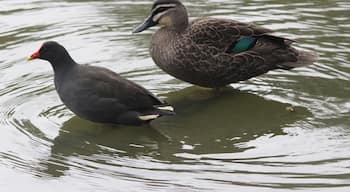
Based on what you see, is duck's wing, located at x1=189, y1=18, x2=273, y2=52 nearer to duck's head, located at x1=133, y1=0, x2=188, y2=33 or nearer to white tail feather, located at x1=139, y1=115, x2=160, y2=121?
duck's head, located at x1=133, y1=0, x2=188, y2=33

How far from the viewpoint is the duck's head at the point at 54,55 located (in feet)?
28.2

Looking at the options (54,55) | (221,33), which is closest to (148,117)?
(54,55)

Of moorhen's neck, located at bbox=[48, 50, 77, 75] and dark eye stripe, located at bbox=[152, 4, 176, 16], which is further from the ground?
dark eye stripe, located at bbox=[152, 4, 176, 16]

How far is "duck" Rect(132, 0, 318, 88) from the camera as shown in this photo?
9.28 metres

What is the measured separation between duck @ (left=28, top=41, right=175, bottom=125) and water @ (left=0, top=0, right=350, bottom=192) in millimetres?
177

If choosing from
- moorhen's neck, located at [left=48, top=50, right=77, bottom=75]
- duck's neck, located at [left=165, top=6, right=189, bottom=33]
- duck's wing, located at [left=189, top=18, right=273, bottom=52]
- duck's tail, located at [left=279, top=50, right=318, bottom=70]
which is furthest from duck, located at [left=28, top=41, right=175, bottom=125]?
duck's tail, located at [left=279, top=50, right=318, bottom=70]

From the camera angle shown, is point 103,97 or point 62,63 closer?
point 103,97

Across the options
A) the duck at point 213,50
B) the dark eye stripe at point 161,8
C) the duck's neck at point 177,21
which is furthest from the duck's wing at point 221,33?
the dark eye stripe at point 161,8

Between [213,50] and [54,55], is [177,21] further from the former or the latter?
[54,55]

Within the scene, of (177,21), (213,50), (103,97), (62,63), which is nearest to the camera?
(103,97)

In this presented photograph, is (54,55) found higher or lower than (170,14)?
lower

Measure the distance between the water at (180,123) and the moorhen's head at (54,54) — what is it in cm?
53

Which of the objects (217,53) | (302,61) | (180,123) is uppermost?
(217,53)

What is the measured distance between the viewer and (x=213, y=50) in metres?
9.29
